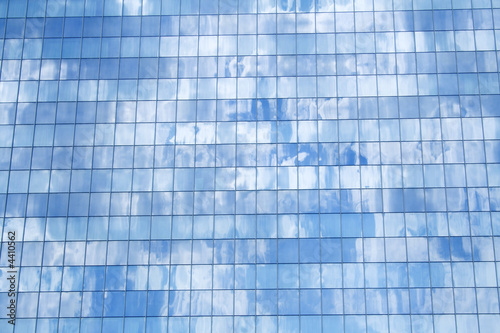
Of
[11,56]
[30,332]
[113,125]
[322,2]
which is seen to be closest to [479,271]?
[322,2]

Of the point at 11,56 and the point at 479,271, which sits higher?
the point at 11,56

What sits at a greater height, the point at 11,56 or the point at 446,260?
the point at 11,56

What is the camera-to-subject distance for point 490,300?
40.7 m

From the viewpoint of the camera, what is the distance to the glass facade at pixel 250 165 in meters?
41.1

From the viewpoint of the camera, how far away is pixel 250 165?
1709 inches

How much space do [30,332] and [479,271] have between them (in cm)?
3227

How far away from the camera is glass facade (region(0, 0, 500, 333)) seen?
41062 mm

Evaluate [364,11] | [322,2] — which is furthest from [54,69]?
[364,11]

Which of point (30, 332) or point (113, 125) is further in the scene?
point (113, 125)

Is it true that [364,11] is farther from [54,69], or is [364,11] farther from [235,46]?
[54,69]

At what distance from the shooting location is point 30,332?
4088 cm

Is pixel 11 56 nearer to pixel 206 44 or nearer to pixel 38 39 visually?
pixel 38 39

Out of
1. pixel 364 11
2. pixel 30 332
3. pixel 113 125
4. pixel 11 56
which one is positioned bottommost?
pixel 30 332

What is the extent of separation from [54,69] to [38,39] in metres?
3.05
